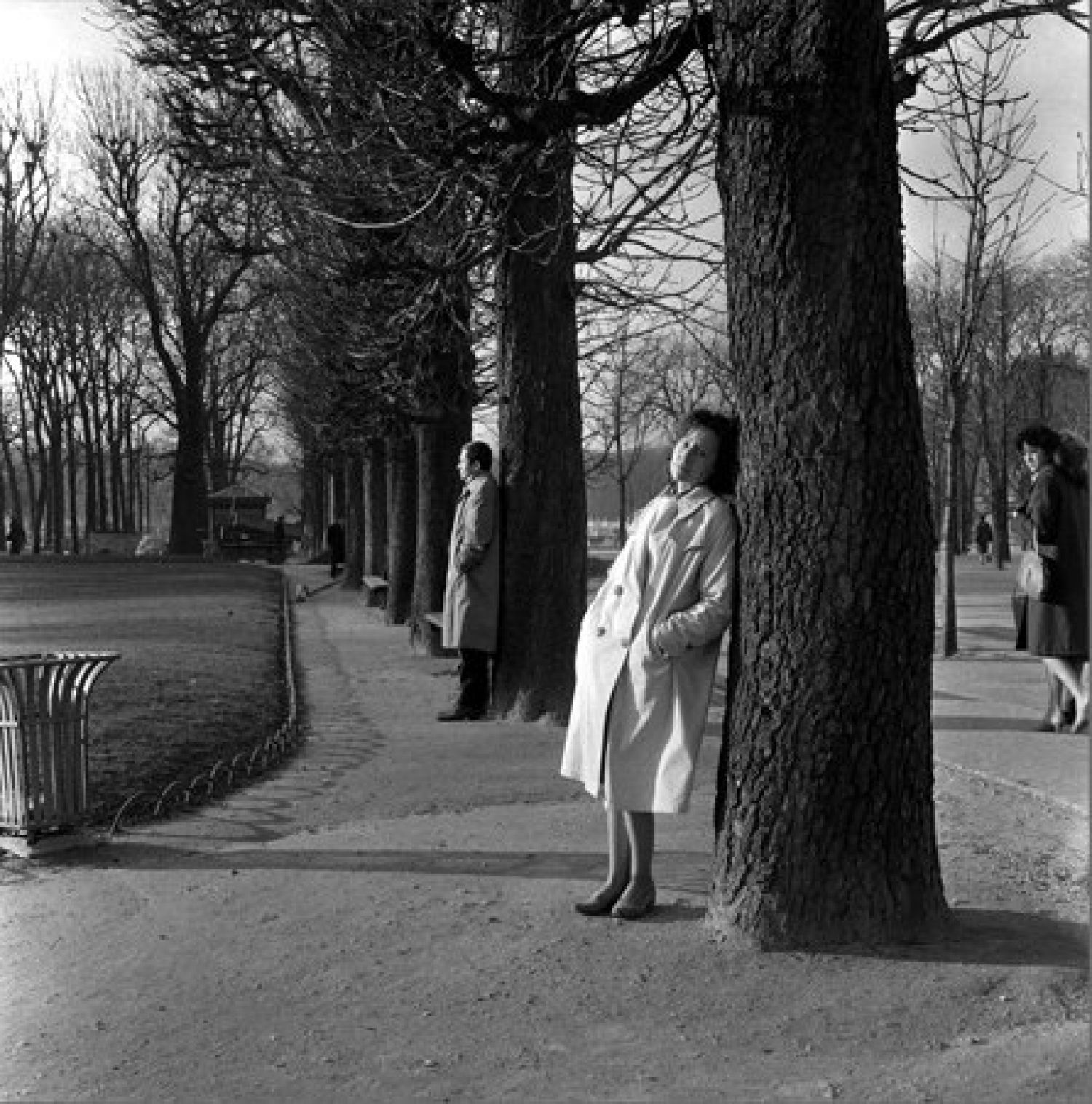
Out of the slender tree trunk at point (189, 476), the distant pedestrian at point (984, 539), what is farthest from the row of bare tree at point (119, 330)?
the distant pedestrian at point (984, 539)

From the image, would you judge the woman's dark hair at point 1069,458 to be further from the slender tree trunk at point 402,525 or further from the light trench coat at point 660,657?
the slender tree trunk at point 402,525

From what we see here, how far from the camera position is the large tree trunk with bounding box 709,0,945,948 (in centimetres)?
509

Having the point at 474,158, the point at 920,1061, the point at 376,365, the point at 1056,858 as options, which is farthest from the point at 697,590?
the point at 376,365

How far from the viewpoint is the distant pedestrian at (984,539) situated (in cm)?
5272

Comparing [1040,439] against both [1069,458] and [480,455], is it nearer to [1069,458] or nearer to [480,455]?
[1069,458]

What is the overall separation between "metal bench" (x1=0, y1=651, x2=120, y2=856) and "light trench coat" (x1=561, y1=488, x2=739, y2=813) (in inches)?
114

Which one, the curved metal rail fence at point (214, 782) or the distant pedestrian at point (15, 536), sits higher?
the distant pedestrian at point (15, 536)

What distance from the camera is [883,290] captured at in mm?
5133

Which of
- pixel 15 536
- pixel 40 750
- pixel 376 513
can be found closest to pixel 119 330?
pixel 15 536

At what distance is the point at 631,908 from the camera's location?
18.3 feet

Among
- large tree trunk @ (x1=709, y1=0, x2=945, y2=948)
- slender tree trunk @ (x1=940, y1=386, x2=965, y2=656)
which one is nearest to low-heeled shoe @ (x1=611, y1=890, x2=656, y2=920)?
large tree trunk @ (x1=709, y1=0, x2=945, y2=948)

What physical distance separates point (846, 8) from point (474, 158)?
9.17 feet

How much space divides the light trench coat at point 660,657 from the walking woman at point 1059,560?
5343 mm

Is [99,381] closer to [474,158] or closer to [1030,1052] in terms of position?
[474,158]
